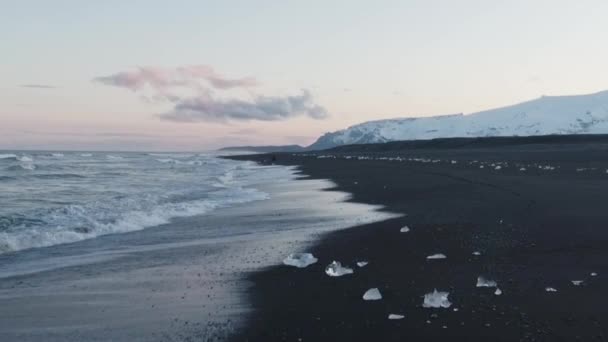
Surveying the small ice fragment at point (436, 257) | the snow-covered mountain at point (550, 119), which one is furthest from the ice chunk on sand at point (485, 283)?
the snow-covered mountain at point (550, 119)

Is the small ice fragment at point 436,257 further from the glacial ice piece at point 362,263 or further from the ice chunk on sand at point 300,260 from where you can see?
the ice chunk on sand at point 300,260

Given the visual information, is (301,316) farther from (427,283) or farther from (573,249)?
(573,249)

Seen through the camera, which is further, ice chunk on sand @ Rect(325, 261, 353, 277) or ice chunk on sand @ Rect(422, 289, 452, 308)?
ice chunk on sand @ Rect(325, 261, 353, 277)

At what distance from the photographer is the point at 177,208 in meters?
21.5

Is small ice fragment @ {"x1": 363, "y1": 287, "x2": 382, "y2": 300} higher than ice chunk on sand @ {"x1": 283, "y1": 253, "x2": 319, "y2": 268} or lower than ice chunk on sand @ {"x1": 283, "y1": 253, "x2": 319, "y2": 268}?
higher

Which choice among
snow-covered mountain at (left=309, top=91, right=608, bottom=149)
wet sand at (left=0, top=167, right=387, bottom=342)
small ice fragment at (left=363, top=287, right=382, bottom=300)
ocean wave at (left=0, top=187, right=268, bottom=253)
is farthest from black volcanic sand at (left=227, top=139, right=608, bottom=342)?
snow-covered mountain at (left=309, top=91, right=608, bottom=149)

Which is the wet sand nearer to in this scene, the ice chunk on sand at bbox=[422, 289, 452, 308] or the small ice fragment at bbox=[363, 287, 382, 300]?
the small ice fragment at bbox=[363, 287, 382, 300]

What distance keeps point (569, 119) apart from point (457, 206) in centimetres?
17562

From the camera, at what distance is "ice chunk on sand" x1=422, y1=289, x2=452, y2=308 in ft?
24.9

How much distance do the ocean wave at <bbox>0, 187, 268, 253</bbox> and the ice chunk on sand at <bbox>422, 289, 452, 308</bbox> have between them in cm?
1017

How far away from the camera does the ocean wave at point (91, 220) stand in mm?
14398

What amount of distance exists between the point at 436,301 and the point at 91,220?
42.9 feet

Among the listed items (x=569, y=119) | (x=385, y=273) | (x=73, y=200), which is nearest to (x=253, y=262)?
(x=385, y=273)

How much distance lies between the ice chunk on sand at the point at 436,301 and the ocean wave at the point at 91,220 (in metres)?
10.2
